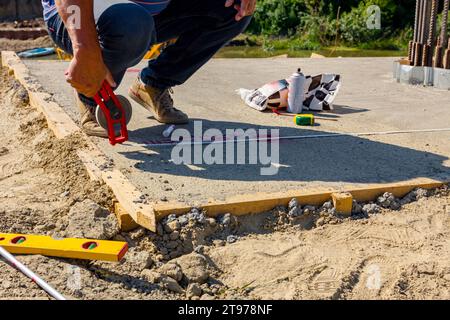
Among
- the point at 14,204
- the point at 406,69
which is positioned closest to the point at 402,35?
the point at 406,69

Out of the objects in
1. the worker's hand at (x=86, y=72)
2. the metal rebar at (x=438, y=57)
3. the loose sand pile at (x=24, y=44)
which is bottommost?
the loose sand pile at (x=24, y=44)

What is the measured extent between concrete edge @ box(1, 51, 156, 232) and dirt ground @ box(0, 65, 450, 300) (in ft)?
0.19

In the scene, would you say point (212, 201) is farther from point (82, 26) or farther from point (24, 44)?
point (24, 44)

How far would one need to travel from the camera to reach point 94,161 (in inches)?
126

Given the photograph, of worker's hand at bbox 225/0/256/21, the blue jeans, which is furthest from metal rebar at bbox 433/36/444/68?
worker's hand at bbox 225/0/256/21

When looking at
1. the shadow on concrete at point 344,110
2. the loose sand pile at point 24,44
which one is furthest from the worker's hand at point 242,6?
the loose sand pile at point 24,44

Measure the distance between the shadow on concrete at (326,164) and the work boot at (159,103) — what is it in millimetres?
191

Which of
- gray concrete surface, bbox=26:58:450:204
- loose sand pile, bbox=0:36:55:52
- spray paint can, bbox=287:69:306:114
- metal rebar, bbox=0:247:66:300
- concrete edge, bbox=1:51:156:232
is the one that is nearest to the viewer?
metal rebar, bbox=0:247:66:300

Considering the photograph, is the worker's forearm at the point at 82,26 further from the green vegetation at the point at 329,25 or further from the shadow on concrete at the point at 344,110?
the green vegetation at the point at 329,25

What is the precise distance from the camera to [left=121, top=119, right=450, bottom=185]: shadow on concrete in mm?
3082

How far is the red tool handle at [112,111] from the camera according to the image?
323 centimetres

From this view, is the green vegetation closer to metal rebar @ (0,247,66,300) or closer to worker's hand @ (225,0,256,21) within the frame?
worker's hand @ (225,0,256,21)
